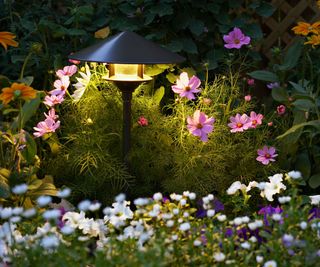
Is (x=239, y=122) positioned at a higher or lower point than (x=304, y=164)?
higher

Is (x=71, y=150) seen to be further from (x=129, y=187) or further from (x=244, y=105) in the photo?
(x=244, y=105)

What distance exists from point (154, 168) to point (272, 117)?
2.02 ft

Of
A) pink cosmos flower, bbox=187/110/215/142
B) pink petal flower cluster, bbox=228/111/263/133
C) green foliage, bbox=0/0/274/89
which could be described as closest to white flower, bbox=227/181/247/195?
pink cosmos flower, bbox=187/110/215/142

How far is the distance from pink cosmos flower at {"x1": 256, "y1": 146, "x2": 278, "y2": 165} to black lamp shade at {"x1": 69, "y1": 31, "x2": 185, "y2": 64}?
0.51 metres

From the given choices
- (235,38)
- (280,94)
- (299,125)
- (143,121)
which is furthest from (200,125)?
(235,38)

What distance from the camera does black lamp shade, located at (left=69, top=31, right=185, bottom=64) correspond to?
2443 mm

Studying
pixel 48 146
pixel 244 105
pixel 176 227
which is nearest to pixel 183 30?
pixel 244 105

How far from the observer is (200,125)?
2.57 metres

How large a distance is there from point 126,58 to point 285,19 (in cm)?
157

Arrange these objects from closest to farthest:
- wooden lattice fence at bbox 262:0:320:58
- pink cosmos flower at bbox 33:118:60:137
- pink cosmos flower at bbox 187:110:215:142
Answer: pink cosmos flower at bbox 187:110:215:142 → pink cosmos flower at bbox 33:118:60:137 → wooden lattice fence at bbox 262:0:320:58

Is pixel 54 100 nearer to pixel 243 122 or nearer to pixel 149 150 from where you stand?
pixel 149 150

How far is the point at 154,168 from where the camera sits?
2.72 meters

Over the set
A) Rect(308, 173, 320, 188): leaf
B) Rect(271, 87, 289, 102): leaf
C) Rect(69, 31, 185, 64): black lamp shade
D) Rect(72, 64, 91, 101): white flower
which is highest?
Rect(69, 31, 185, 64): black lamp shade

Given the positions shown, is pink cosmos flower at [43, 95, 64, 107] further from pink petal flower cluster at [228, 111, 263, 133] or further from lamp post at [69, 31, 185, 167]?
pink petal flower cluster at [228, 111, 263, 133]
